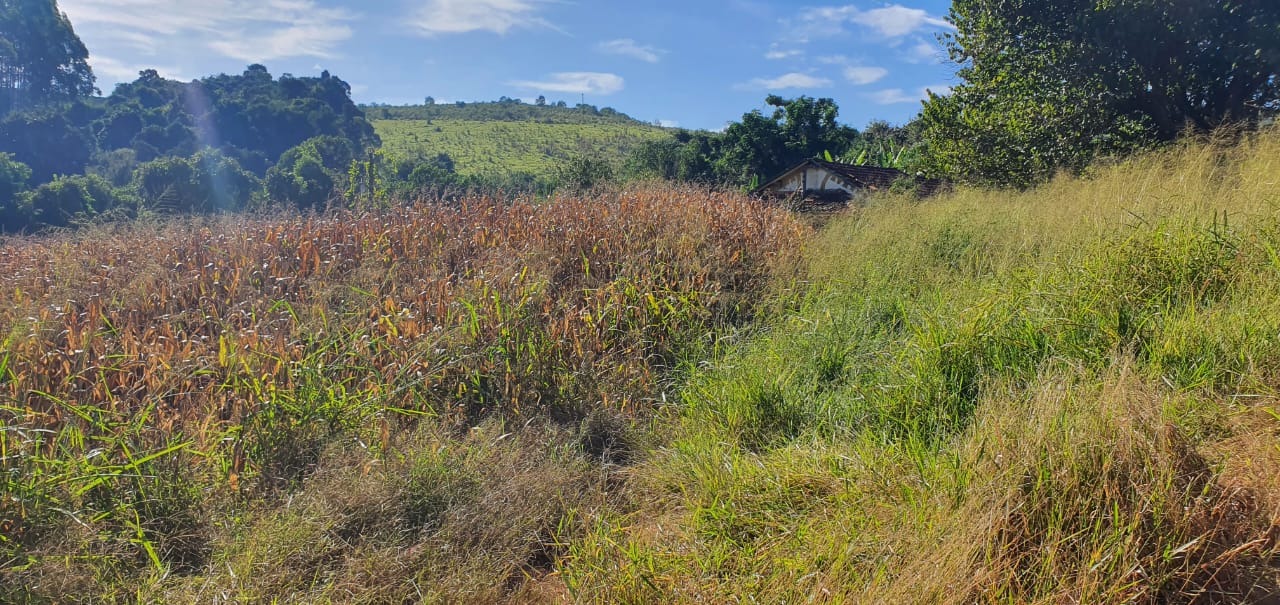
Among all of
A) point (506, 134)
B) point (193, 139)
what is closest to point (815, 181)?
point (193, 139)

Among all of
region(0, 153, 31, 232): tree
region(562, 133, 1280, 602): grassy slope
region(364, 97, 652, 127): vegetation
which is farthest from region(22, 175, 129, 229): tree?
region(364, 97, 652, 127): vegetation

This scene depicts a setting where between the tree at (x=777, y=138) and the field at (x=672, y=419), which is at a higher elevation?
the tree at (x=777, y=138)

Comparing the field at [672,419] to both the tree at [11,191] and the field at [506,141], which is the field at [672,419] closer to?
the tree at [11,191]

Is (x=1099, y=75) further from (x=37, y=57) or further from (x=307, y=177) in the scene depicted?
(x=37, y=57)

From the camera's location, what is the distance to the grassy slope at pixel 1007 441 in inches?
74.9

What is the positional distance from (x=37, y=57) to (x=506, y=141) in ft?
107

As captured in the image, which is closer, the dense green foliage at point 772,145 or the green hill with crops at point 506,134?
the dense green foliage at point 772,145

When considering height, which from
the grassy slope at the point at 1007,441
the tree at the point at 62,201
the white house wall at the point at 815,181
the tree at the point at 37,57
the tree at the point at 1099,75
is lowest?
the tree at the point at 62,201

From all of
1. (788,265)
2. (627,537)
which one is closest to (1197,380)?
(627,537)

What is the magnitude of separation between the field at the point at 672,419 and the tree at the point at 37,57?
5614cm

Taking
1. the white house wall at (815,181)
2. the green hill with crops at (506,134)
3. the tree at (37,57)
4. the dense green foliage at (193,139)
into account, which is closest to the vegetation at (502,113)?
the green hill with crops at (506,134)

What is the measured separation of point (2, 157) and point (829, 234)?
111 feet

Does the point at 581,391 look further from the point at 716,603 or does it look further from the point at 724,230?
the point at 724,230

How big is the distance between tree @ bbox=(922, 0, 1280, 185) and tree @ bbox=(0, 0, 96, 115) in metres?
57.9
